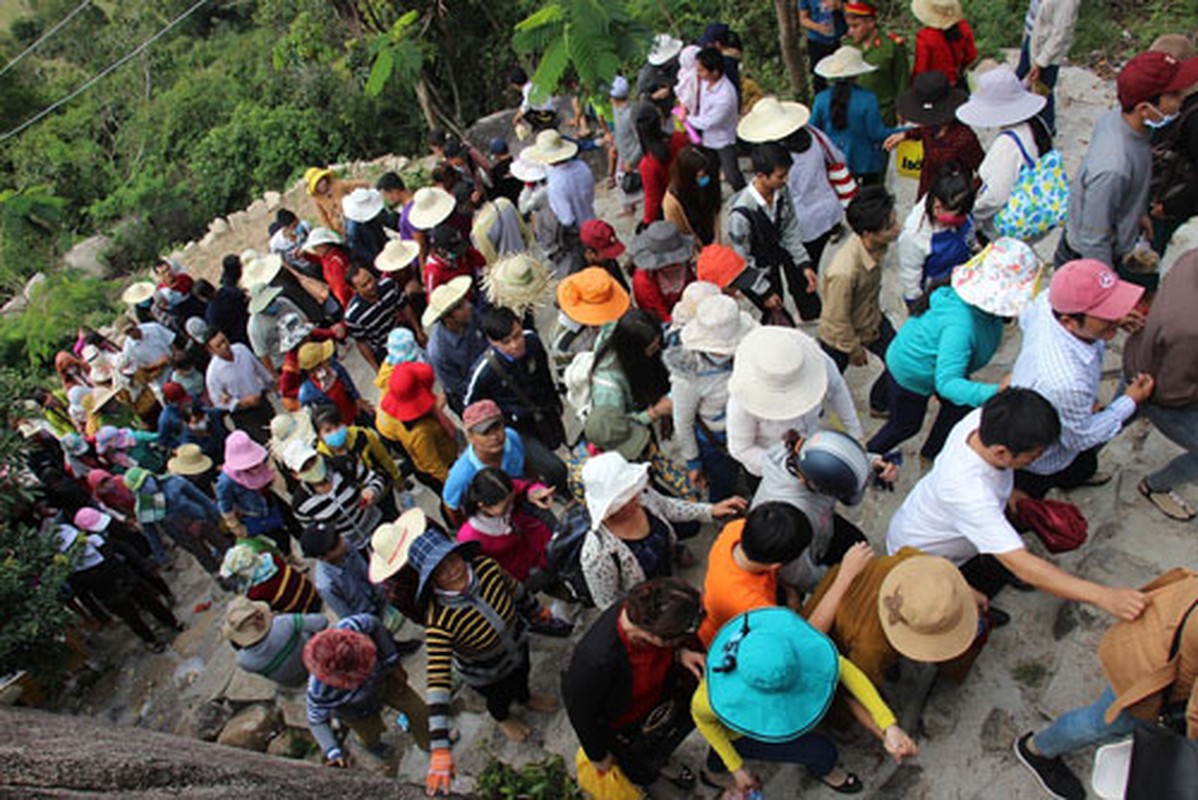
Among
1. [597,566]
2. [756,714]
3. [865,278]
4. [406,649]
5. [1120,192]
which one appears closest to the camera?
[756,714]

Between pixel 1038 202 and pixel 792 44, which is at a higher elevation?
pixel 1038 202

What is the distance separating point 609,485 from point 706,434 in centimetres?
112

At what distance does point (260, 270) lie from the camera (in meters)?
7.65

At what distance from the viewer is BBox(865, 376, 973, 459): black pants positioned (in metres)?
4.42

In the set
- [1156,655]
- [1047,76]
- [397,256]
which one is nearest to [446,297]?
[397,256]

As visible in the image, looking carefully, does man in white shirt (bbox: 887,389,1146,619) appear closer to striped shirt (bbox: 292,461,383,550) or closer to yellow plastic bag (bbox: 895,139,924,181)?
striped shirt (bbox: 292,461,383,550)

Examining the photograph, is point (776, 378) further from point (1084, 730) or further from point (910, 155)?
point (910, 155)

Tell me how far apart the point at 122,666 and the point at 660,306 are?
5121 mm

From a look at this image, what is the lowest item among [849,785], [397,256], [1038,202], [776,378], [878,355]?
[849,785]

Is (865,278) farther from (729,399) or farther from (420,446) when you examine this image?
(420,446)

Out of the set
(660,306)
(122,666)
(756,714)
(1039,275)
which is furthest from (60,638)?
(1039,275)

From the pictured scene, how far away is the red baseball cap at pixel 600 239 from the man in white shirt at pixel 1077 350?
8.96 feet

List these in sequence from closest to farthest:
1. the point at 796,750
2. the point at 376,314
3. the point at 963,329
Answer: the point at 796,750
the point at 963,329
the point at 376,314

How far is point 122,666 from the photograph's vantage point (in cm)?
644
